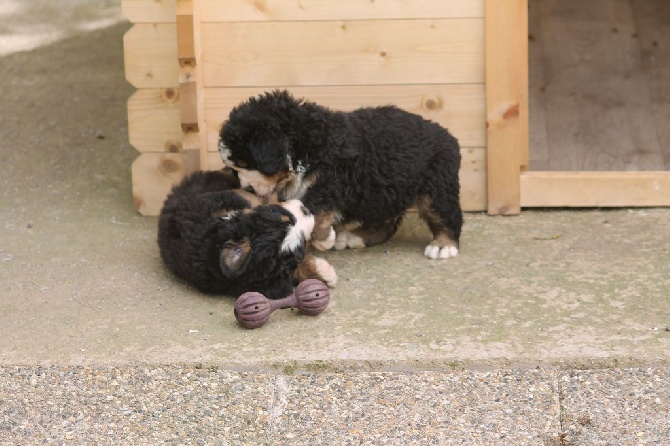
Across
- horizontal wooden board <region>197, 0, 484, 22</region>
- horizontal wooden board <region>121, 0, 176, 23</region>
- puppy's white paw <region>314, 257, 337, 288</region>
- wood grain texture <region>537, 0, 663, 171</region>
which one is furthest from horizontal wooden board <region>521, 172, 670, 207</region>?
horizontal wooden board <region>121, 0, 176, 23</region>

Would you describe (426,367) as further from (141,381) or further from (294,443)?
(141,381)

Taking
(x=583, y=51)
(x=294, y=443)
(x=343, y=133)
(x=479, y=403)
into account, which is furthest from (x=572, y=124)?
(x=294, y=443)

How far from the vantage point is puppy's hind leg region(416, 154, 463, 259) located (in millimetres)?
5098

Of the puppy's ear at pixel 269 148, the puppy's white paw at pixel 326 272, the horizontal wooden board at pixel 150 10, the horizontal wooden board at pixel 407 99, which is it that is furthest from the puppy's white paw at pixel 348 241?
the horizontal wooden board at pixel 150 10

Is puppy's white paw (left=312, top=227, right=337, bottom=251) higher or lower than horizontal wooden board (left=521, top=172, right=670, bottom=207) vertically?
lower

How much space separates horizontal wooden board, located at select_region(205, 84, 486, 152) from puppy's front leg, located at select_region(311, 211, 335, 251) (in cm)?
83

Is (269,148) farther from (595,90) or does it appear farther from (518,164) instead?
(595,90)

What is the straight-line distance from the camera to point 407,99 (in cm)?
556

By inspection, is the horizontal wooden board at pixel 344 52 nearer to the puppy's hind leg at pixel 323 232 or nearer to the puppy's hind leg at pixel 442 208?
the puppy's hind leg at pixel 442 208

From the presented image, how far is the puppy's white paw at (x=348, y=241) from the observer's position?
5.35 meters

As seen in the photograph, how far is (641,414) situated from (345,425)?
1007mm

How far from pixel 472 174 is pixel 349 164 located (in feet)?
3.19

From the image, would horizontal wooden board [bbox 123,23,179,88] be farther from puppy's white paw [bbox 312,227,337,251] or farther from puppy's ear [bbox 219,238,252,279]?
puppy's ear [bbox 219,238,252,279]

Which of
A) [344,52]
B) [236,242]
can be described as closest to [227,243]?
[236,242]
